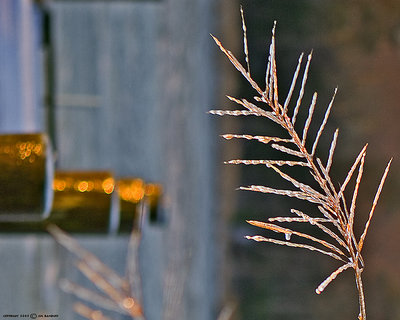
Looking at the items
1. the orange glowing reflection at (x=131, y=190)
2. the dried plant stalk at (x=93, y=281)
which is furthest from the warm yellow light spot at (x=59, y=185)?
the dried plant stalk at (x=93, y=281)

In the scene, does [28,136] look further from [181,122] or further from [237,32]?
[237,32]

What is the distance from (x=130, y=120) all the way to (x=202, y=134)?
0.35m

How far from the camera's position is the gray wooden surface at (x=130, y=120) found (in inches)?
35.0

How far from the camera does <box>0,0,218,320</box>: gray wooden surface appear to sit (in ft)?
2.91

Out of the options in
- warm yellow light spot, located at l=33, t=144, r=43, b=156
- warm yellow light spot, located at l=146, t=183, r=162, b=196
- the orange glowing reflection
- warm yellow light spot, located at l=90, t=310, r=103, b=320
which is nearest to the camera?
warm yellow light spot, located at l=33, t=144, r=43, b=156

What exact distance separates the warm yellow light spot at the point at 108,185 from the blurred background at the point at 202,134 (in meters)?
0.31

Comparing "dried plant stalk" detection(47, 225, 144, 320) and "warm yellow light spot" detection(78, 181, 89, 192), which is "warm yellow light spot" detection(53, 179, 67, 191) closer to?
"warm yellow light spot" detection(78, 181, 89, 192)

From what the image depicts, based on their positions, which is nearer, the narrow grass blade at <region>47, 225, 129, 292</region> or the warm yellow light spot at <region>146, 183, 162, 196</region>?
the warm yellow light spot at <region>146, 183, 162, 196</region>

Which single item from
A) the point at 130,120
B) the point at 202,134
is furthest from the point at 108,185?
the point at 202,134

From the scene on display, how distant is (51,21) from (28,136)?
63 centimetres

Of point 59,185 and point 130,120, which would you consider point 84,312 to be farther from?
point 59,185

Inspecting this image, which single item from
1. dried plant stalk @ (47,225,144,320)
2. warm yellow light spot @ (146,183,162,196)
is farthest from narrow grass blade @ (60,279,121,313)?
warm yellow light spot @ (146,183,162,196)

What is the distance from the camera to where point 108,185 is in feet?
1.25

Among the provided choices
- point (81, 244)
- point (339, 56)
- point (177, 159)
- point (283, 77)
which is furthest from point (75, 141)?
point (339, 56)
